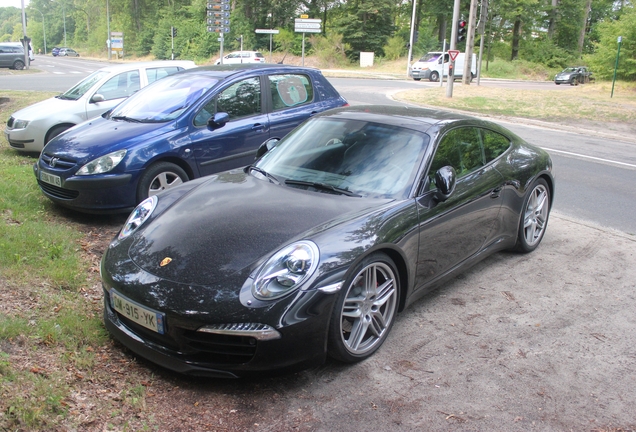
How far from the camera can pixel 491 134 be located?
5.23 m

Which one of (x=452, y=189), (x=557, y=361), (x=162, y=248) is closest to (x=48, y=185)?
(x=162, y=248)

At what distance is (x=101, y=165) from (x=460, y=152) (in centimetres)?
352

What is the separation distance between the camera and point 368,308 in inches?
142

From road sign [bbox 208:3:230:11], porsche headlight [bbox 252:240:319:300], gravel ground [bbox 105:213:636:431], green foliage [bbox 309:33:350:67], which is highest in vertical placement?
road sign [bbox 208:3:230:11]

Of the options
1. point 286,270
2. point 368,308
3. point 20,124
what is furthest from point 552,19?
point 286,270

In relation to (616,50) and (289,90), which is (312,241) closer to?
(289,90)

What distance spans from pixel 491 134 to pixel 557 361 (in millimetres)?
2270

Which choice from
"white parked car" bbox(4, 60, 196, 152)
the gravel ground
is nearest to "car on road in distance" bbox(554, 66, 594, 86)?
"white parked car" bbox(4, 60, 196, 152)

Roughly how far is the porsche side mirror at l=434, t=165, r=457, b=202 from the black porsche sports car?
1 cm

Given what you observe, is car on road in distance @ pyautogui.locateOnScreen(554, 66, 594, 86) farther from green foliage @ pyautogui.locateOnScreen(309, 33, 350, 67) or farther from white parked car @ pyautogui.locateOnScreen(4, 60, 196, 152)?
white parked car @ pyautogui.locateOnScreen(4, 60, 196, 152)

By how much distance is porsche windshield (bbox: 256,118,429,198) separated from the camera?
4.14 meters

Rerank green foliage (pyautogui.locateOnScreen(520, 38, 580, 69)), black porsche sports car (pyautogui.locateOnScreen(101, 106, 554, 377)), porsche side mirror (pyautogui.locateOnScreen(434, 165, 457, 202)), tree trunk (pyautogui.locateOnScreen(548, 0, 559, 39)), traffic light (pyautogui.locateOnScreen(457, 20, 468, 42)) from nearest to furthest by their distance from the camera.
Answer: black porsche sports car (pyautogui.locateOnScreen(101, 106, 554, 377)) < porsche side mirror (pyautogui.locateOnScreen(434, 165, 457, 202)) < traffic light (pyautogui.locateOnScreen(457, 20, 468, 42)) < green foliage (pyautogui.locateOnScreen(520, 38, 580, 69)) < tree trunk (pyautogui.locateOnScreen(548, 0, 559, 39))

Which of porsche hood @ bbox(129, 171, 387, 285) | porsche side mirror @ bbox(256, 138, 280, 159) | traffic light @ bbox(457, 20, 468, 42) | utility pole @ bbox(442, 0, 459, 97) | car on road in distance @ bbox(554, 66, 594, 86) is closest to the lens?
porsche hood @ bbox(129, 171, 387, 285)

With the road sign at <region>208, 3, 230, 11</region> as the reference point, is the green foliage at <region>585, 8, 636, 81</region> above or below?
below
